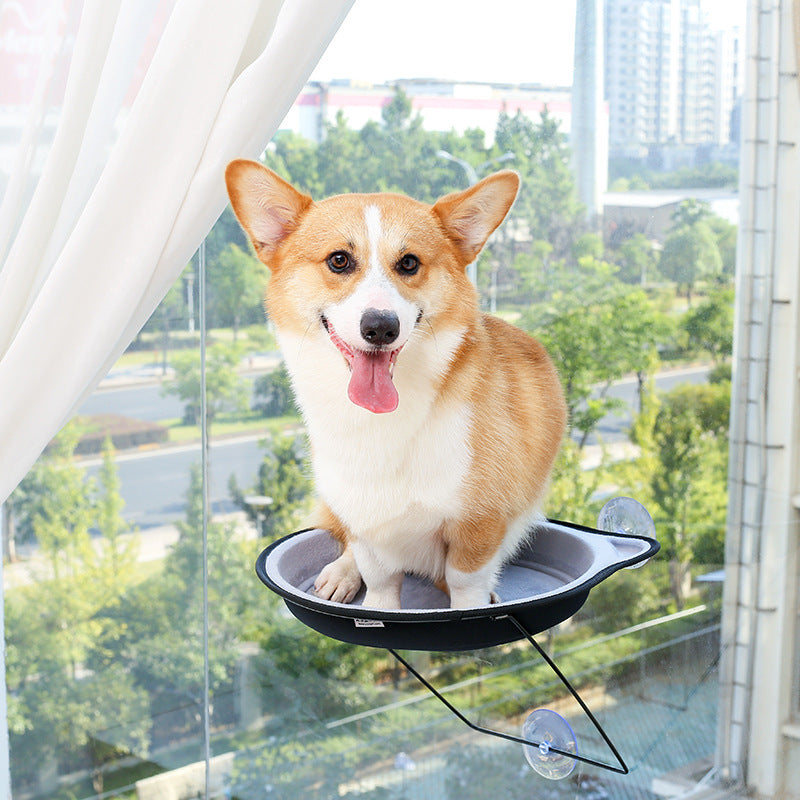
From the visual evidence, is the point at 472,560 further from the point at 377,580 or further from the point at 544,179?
the point at 544,179

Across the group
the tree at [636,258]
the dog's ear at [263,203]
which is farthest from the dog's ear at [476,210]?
the tree at [636,258]

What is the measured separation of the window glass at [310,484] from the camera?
297 centimetres

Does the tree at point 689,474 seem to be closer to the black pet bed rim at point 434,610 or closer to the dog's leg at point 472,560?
the dog's leg at point 472,560

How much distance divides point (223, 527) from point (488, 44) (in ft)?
6.04

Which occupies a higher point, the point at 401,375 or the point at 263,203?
the point at 263,203

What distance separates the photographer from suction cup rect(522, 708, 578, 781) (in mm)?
885

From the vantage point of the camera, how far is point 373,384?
653mm

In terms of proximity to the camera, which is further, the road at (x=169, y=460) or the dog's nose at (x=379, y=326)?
the road at (x=169, y=460)

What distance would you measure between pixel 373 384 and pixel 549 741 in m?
0.44

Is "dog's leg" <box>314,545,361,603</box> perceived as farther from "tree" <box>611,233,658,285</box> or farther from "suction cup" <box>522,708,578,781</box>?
"tree" <box>611,233,658,285</box>

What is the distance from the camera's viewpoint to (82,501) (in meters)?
3.18

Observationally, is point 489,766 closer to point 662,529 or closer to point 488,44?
point 662,529

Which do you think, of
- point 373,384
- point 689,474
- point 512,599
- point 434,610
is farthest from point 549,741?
point 689,474

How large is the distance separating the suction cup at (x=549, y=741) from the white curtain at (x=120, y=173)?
0.55 m
